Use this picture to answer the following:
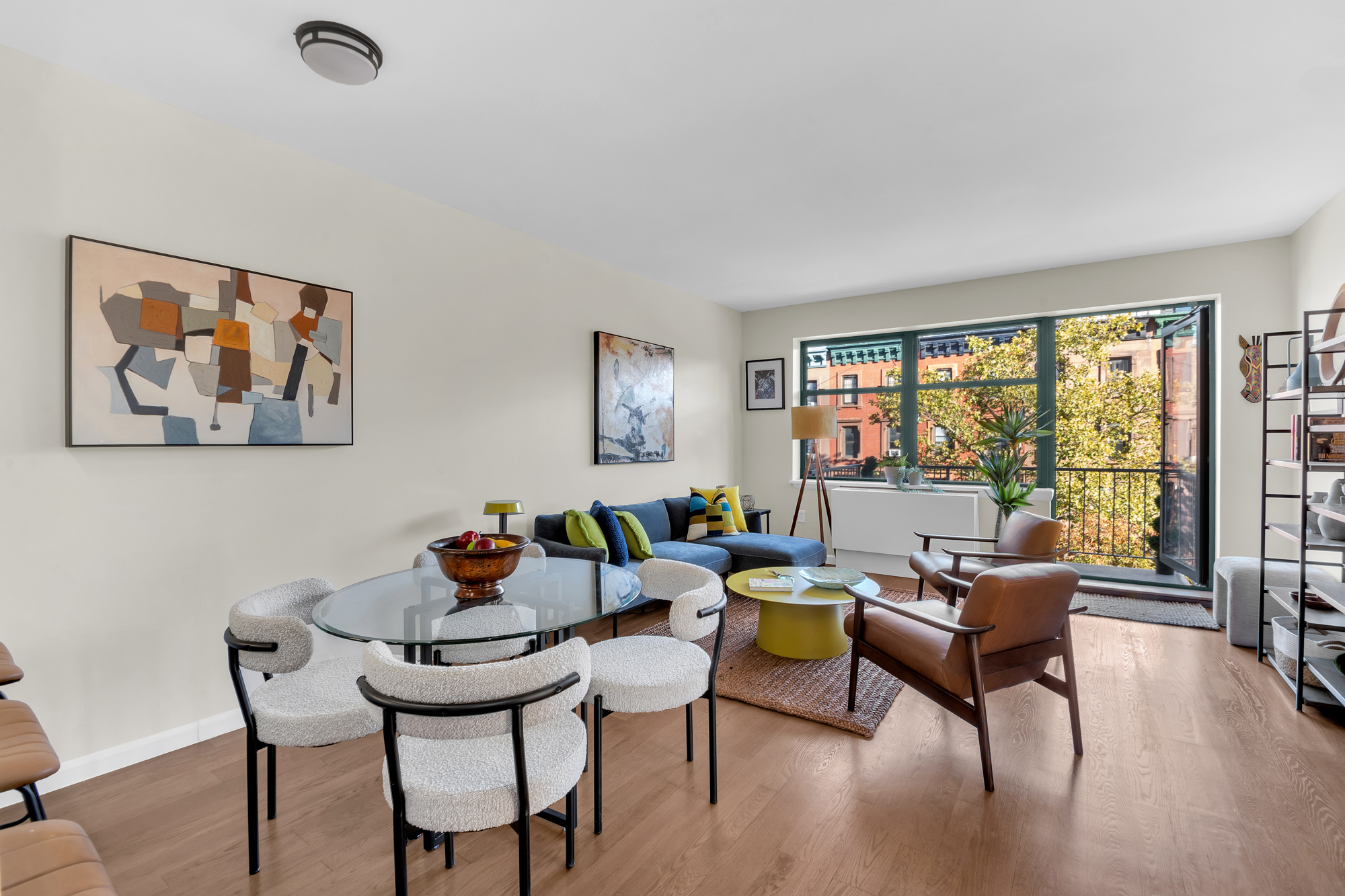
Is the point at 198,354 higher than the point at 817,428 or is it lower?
higher

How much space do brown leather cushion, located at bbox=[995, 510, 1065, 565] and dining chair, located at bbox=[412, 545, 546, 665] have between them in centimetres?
302

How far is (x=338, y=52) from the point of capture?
2.10m

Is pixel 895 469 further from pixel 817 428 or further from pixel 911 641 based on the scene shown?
pixel 911 641

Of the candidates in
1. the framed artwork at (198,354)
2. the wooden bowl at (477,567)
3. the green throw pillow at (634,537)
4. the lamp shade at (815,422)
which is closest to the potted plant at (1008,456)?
the lamp shade at (815,422)

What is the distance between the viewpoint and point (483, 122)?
8.85 feet

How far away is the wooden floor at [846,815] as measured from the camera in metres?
1.81

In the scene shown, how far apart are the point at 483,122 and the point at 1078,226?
3.69m

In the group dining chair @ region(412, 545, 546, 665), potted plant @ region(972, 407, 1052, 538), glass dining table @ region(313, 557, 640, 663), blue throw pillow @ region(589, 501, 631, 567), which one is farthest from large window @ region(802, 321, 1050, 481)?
dining chair @ region(412, 545, 546, 665)

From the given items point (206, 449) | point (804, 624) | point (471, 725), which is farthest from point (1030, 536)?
point (206, 449)

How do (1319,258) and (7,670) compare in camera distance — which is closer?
(7,670)

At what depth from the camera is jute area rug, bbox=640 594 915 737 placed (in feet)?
9.29

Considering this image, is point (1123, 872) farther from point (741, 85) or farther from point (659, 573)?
point (741, 85)

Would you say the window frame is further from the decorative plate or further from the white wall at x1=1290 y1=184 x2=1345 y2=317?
the decorative plate

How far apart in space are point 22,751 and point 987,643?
9.55ft
